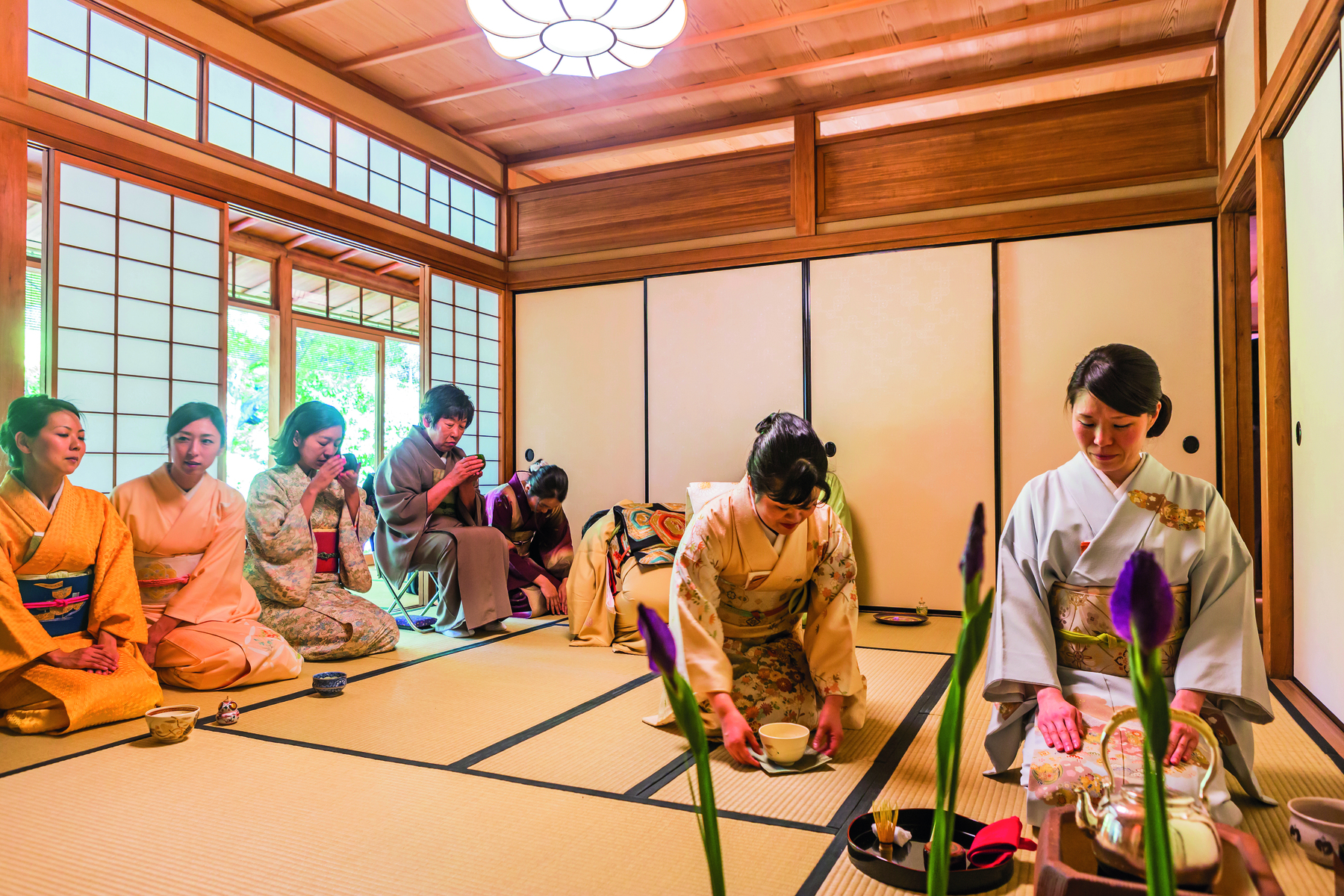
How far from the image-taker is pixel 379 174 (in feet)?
16.6

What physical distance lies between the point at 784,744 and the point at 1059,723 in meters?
0.67

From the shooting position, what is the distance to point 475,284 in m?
5.91

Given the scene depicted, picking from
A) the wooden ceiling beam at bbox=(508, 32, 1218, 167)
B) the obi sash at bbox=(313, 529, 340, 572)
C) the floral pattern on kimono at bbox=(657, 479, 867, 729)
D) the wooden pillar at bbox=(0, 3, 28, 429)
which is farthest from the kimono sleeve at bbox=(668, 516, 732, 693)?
the wooden ceiling beam at bbox=(508, 32, 1218, 167)

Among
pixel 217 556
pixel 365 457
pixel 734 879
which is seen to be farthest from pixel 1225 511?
pixel 365 457

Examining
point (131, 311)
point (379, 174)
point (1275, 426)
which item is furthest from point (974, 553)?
point (379, 174)

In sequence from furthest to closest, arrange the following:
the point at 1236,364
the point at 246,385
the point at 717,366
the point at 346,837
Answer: the point at 246,385
the point at 717,366
the point at 1236,364
the point at 346,837

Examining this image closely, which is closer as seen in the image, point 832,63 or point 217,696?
point 217,696

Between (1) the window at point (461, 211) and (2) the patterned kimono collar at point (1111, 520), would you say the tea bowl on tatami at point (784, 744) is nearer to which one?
(2) the patterned kimono collar at point (1111, 520)

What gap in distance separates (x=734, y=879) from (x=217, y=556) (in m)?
2.56

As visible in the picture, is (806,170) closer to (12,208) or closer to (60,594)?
(12,208)

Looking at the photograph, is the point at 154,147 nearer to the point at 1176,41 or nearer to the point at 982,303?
the point at 982,303

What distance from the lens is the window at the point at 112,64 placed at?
3377 millimetres

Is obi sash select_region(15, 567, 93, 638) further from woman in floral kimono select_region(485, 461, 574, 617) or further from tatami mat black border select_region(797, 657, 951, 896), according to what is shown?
tatami mat black border select_region(797, 657, 951, 896)

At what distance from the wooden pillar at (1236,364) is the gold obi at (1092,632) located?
9.05 feet
